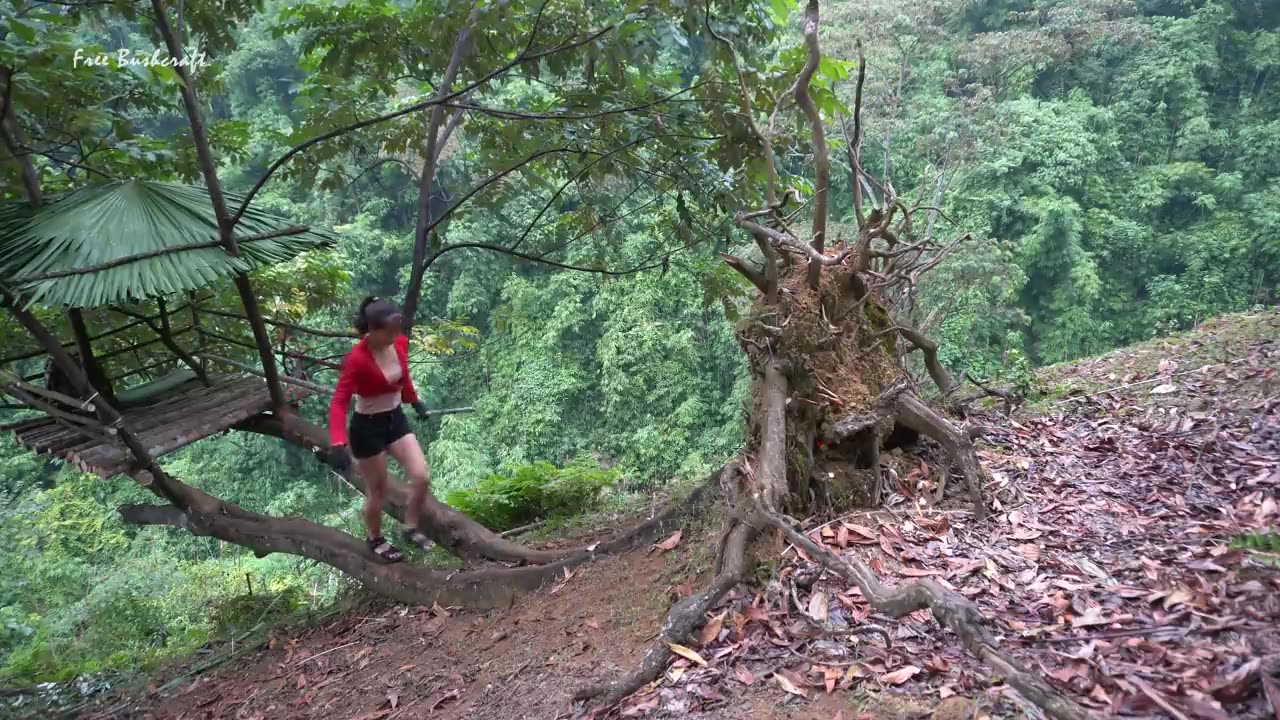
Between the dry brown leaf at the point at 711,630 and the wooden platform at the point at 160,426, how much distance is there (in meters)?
3.39

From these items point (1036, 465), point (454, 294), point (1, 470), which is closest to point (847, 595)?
point (1036, 465)

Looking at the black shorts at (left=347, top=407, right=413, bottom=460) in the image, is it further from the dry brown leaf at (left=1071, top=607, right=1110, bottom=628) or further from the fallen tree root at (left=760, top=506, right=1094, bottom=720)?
the dry brown leaf at (left=1071, top=607, right=1110, bottom=628)

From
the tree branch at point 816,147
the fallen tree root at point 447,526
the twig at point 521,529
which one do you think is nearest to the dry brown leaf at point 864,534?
the tree branch at point 816,147

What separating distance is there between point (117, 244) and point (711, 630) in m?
3.66

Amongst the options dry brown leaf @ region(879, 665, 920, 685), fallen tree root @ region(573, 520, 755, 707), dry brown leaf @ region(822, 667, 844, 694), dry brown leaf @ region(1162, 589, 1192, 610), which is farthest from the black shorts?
dry brown leaf @ region(1162, 589, 1192, 610)

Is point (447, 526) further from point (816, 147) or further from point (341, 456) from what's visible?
point (816, 147)

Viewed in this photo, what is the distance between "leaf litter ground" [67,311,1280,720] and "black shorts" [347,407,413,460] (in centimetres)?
122

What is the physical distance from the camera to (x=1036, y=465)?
4.21 m

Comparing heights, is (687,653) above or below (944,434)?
below

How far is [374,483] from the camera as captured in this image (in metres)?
4.73

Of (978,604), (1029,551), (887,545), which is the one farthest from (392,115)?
(1029,551)

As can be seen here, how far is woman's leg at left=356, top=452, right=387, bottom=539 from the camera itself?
4.59 meters

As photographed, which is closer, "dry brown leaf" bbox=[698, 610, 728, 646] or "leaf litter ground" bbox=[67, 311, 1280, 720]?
"leaf litter ground" bbox=[67, 311, 1280, 720]

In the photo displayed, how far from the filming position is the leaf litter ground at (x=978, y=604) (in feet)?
7.66
